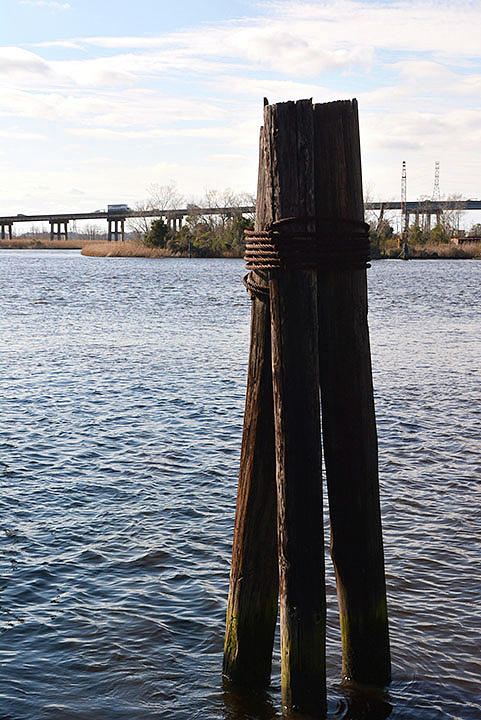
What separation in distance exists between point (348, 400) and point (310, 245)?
2.79 feet

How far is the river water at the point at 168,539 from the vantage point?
17.6 feet

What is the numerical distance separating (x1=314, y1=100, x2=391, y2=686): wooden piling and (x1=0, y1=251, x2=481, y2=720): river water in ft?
2.94

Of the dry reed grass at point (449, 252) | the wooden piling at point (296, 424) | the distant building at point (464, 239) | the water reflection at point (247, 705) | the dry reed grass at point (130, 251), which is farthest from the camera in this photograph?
the distant building at point (464, 239)

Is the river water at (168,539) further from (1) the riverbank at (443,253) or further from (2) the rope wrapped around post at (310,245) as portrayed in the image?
(1) the riverbank at (443,253)

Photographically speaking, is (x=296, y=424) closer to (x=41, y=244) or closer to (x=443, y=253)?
(x=443, y=253)

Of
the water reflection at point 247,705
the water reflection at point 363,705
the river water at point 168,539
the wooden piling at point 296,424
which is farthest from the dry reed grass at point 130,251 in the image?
the wooden piling at point 296,424

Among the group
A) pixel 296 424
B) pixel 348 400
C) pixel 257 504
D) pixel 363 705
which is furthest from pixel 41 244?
pixel 296 424

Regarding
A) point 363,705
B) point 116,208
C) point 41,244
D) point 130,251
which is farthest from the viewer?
point 41,244

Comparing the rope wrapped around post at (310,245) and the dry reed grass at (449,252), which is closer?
the rope wrapped around post at (310,245)

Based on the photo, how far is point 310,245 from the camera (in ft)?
13.9

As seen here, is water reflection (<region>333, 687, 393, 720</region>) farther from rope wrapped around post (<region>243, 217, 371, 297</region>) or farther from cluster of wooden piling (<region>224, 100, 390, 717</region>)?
rope wrapped around post (<region>243, 217, 371, 297</region>)

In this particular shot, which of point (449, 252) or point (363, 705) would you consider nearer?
point (363, 705)

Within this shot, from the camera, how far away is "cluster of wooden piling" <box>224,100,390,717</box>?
4.25 metres

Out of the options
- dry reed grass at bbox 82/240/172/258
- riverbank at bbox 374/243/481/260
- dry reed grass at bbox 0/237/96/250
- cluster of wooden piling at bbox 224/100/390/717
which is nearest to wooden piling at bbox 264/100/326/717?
cluster of wooden piling at bbox 224/100/390/717
